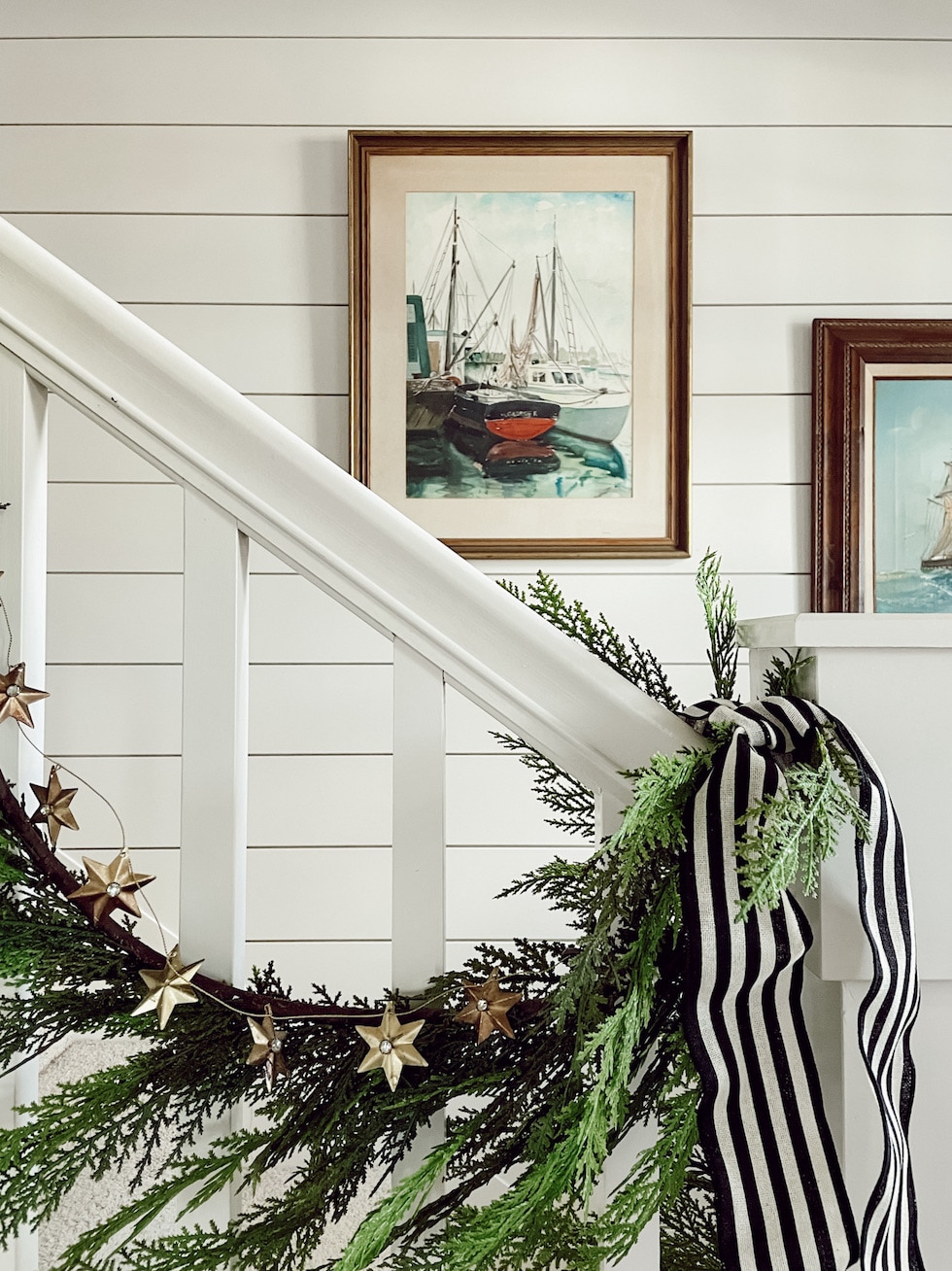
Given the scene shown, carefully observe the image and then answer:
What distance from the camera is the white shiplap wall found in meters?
1.67

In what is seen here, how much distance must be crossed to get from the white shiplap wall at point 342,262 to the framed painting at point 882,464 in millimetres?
46

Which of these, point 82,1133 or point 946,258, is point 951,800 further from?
point 946,258

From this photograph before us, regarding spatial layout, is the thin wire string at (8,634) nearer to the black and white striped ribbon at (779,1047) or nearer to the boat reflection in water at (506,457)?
the black and white striped ribbon at (779,1047)

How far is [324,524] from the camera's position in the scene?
0.58m

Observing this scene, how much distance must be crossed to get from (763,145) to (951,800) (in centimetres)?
155

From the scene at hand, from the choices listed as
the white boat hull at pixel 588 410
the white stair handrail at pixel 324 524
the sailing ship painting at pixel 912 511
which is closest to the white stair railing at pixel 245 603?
the white stair handrail at pixel 324 524

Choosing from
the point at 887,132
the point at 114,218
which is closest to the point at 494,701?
the point at 114,218

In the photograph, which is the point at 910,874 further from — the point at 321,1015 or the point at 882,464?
the point at 882,464

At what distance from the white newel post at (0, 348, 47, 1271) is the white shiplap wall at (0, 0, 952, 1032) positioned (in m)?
1.09

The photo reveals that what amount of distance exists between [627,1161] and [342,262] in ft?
5.01

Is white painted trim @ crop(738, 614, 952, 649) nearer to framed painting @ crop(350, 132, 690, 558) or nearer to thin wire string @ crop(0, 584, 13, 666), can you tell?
thin wire string @ crop(0, 584, 13, 666)

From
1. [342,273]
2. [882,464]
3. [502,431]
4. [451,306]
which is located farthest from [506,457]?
[882,464]

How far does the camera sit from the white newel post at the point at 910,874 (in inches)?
19.9

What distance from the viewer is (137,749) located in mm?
1692
